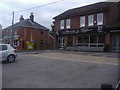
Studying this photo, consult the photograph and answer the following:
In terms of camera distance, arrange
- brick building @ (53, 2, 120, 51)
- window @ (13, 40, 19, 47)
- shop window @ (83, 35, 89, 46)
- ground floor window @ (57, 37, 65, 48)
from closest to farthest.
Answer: brick building @ (53, 2, 120, 51) → shop window @ (83, 35, 89, 46) → ground floor window @ (57, 37, 65, 48) → window @ (13, 40, 19, 47)

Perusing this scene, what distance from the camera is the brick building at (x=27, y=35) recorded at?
32406 mm

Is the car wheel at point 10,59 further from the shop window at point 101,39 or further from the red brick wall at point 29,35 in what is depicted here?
the red brick wall at point 29,35

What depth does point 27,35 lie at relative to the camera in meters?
33.5

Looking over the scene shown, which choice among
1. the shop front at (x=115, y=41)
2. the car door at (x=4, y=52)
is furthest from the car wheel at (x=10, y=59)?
the shop front at (x=115, y=41)

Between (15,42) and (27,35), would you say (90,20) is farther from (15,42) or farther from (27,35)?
(15,42)

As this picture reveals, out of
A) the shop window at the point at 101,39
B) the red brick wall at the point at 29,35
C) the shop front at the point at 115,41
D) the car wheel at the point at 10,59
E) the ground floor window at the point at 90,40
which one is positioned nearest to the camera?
the car wheel at the point at 10,59

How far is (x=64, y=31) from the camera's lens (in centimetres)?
2683

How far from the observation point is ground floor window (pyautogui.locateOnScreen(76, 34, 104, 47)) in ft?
73.0

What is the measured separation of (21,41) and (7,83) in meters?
27.2

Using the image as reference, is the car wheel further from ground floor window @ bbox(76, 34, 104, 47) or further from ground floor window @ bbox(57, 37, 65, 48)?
ground floor window @ bbox(57, 37, 65, 48)

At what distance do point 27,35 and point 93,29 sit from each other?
17.4m

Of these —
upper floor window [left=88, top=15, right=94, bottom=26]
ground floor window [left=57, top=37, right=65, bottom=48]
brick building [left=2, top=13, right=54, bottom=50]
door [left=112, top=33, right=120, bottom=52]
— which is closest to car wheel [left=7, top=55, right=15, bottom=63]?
door [left=112, top=33, right=120, bottom=52]

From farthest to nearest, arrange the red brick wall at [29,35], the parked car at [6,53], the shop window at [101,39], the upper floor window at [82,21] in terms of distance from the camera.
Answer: the red brick wall at [29,35], the upper floor window at [82,21], the shop window at [101,39], the parked car at [6,53]

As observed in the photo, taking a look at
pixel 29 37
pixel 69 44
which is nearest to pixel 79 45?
pixel 69 44
